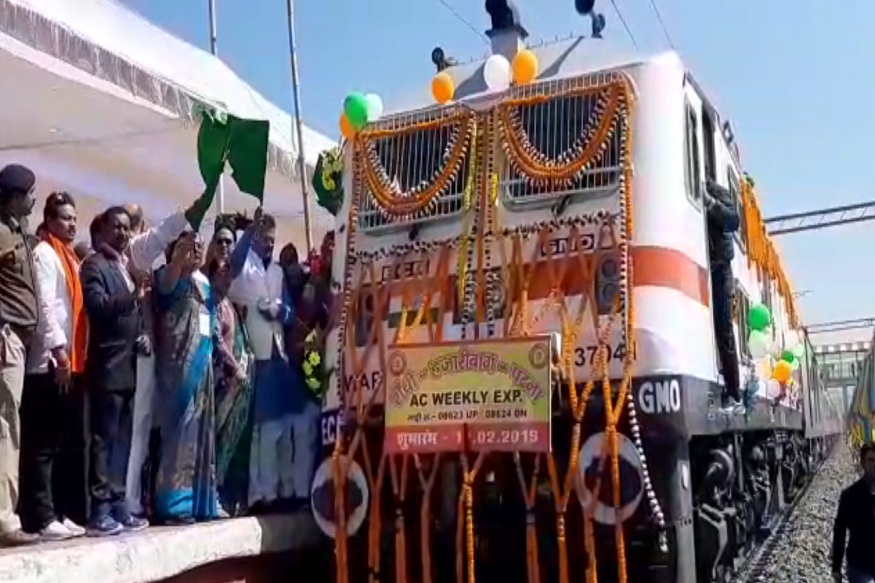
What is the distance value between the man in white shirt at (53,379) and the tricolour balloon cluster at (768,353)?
15.0 feet

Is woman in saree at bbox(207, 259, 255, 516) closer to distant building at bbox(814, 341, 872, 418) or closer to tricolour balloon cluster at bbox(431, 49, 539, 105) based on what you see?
tricolour balloon cluster at bbox(431, 49, 539, 105)

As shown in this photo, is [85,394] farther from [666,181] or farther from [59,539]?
[666,181]

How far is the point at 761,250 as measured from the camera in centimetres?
891

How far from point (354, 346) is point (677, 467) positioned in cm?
178

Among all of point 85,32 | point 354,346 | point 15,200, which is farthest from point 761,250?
point 15,200

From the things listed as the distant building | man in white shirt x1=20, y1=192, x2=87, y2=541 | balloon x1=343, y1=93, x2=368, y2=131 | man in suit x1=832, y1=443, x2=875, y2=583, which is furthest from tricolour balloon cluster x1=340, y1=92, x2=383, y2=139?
the distant building

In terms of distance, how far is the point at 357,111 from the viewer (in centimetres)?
596

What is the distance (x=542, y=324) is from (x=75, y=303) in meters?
2.20

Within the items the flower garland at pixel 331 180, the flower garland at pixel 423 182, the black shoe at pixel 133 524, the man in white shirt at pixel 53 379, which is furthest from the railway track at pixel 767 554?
the man in white shirt at pixel 53 379

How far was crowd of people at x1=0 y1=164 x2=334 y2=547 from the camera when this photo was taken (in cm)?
450

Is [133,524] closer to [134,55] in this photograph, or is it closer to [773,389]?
[134,55]

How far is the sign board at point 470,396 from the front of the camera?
482 centimetres

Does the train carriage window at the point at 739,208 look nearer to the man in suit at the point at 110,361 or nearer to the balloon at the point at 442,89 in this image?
the balloon at the point at 442,89

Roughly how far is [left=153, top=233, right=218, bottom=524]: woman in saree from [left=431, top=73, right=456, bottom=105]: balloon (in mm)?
1535
